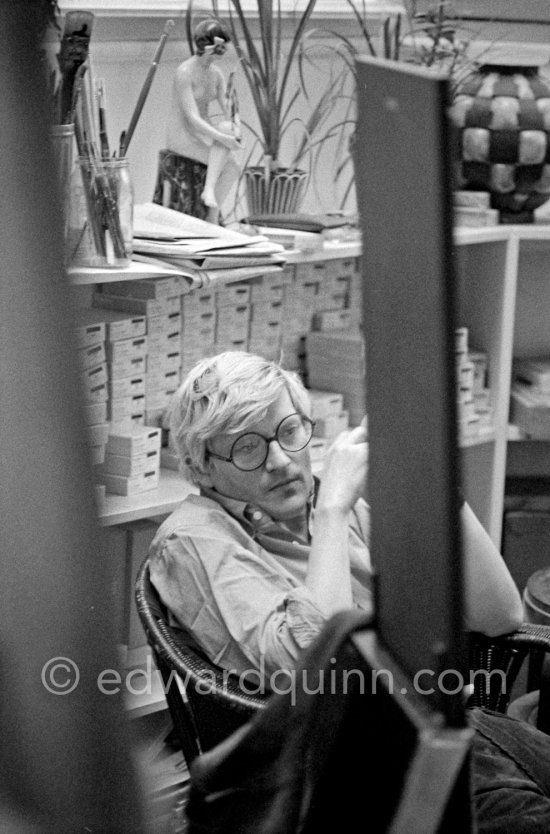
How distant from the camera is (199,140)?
2457 mm

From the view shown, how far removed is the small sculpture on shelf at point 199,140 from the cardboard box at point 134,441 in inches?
20.9

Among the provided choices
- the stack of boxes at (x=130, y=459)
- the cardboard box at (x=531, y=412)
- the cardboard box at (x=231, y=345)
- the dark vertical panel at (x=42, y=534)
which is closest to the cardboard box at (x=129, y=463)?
the stack of boxes at (x=130, y=459)

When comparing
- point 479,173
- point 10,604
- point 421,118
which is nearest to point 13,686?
point 10,604

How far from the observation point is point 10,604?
1.01 ft

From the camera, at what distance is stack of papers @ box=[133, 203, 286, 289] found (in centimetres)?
225

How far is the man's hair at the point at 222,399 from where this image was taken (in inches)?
69.8

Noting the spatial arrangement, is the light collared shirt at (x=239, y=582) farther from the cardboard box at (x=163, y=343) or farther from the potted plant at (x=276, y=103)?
the potted plant at (x=276, y=103)

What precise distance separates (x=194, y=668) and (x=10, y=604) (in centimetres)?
135

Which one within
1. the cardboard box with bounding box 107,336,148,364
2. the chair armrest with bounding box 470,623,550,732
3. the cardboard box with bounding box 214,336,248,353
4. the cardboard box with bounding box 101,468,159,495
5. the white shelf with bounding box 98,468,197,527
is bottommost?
the chair armrest with bounding box 470,623,550,732

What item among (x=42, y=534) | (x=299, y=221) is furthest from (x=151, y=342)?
(x=42, y=534)

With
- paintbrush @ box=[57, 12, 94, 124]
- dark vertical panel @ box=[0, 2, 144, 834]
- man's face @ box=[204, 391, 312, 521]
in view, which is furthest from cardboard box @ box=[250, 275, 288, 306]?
dark vertical panel @ box=[0, 2, 144, 834]

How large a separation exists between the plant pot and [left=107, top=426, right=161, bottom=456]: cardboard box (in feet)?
2.20

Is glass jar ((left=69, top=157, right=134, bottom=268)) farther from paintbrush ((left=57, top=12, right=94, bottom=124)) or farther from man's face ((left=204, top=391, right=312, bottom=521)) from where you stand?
man's face ((left=204, top=391, right=312, bottom=521))

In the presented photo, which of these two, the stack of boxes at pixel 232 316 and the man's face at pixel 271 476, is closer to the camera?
the man's face at pixel 271 476
